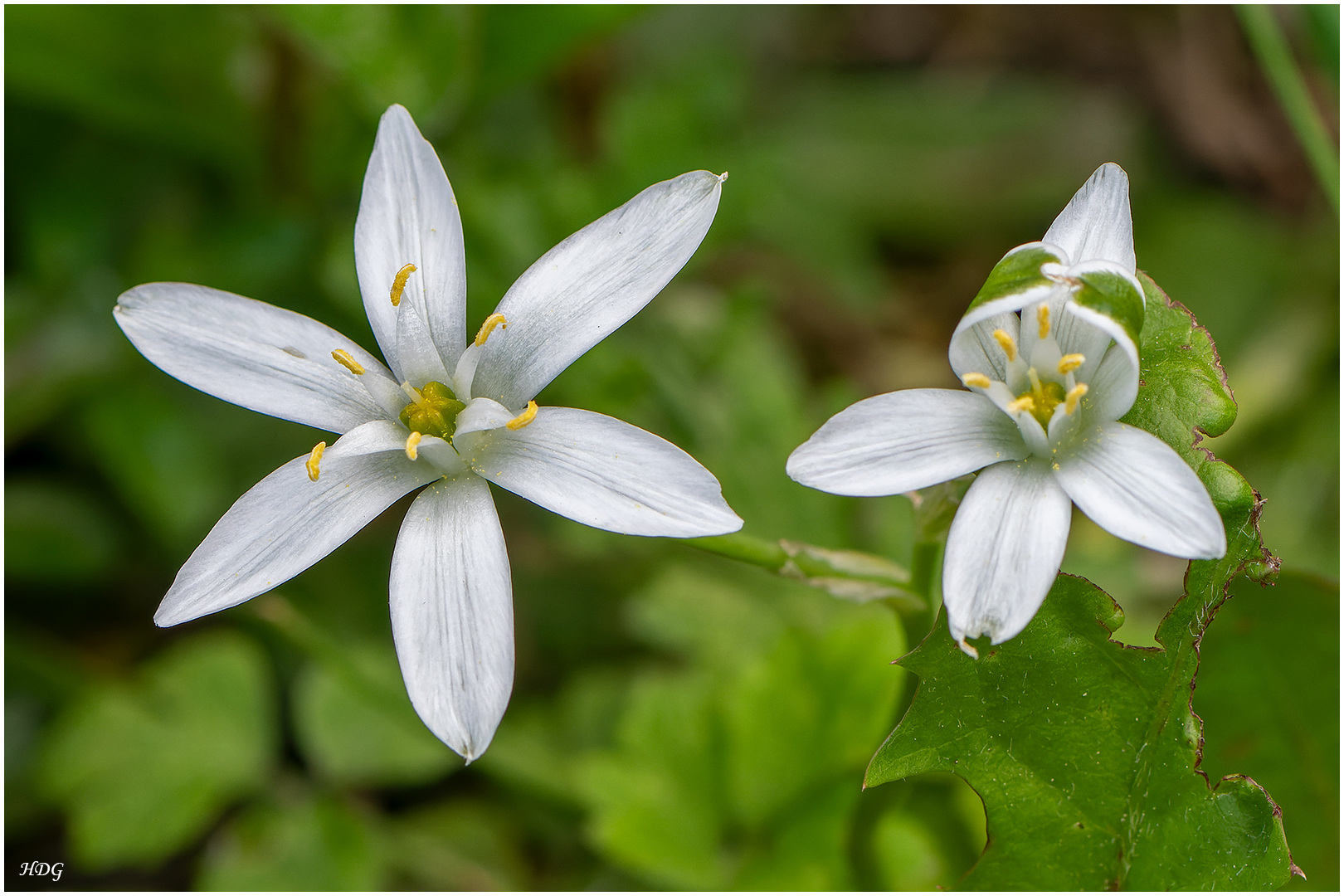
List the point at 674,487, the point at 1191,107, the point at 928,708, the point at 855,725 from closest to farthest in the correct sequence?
1. the point at 674,487
2. the point at 928,708
3. the point at 855,725
4. the point at 1191,107

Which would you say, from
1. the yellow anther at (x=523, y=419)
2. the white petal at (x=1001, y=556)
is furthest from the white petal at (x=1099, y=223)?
the yellow anther at (x=523, y=419)

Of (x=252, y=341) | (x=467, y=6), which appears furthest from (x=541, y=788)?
(x=467, y=6)

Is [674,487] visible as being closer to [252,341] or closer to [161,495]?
[252,341]

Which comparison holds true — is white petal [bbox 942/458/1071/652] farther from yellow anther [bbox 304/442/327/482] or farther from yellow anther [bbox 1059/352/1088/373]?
yellow anther [bbox 304/442/327/482]

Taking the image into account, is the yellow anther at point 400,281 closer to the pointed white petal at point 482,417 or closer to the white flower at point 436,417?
the white flower at point 436,417

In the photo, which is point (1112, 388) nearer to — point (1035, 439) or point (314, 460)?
point (1035, 439)

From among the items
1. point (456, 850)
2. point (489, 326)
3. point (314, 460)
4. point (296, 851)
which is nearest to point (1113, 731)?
point (489, 326)
